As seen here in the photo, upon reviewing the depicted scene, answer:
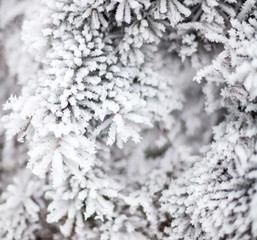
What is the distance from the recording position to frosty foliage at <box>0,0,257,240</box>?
1538 millimetres

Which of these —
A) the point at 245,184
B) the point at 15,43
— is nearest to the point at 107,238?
the point at 245,184

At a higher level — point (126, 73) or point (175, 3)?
point (175, 3)

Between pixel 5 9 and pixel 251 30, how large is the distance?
2.15 metres

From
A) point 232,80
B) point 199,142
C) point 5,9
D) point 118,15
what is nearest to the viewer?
point 232,80

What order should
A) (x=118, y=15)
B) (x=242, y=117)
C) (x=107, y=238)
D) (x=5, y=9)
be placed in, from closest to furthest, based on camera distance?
(x=118, y=15) → (x=242, y=117) → (x=107, y=238) → (x=5, y=9)

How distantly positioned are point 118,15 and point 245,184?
1191 mm

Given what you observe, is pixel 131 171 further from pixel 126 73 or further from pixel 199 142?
pixel 126 73

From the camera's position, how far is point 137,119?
159 centimetres

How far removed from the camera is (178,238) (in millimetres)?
1863

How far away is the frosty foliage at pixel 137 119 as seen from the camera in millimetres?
1538

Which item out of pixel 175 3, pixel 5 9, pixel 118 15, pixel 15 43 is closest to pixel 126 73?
pixel 118 15

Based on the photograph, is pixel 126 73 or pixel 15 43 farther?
pixel 15 43

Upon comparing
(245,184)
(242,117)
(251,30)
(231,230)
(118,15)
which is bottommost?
(231,230)

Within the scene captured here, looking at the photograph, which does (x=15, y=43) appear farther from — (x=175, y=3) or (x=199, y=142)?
(x=199, y=142)
